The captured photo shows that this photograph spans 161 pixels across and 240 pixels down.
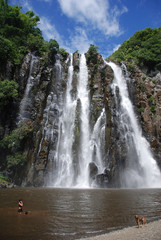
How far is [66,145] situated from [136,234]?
19024 millimetres

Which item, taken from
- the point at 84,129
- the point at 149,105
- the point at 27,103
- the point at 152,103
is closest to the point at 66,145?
the point at 84,129

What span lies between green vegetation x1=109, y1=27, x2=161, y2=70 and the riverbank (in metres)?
33.2

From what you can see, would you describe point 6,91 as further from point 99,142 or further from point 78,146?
point 99,142

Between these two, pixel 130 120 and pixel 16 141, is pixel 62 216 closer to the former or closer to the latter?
pixel 16 141

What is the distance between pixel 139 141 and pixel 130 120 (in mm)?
3436

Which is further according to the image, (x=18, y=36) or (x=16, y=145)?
(x=18, y=36)

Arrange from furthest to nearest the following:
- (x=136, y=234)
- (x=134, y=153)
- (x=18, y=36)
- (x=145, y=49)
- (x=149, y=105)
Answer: (x=145, y=49), (x=18, y=36), (x=149, y=105), (x=134, y=153), (x=136, y=234)

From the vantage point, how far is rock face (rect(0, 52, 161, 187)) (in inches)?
828

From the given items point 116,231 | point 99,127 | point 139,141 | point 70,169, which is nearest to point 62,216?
point 116,231

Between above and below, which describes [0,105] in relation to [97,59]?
below

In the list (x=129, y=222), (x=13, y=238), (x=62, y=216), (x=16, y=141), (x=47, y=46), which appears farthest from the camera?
(x=47, y=46)

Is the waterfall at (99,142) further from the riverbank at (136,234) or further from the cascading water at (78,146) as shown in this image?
the riverbank at (136,234)

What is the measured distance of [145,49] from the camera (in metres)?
38.0

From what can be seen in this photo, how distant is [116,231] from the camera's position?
16.8ft
